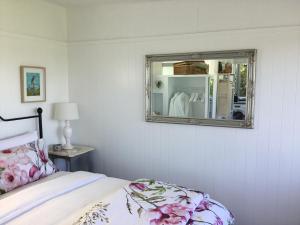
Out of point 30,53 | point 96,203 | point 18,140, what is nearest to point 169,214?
point 96,203

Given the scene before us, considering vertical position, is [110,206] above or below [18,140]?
below

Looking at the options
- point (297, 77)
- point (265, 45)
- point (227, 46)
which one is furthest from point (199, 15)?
point (297, 77)

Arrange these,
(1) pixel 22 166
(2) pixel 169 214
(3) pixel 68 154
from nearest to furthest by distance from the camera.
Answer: (2) pixel 169 214, (1) pixel 22 166, (3) pixel 68 154

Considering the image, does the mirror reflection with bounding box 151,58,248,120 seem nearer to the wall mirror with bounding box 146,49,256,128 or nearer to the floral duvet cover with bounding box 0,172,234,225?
the wall mirror with bounding box 146,49,256,128

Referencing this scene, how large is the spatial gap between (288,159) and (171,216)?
141cm

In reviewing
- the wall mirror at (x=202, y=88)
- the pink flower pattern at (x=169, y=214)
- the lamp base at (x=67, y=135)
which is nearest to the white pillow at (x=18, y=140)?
the lamp base at (x=67, y=135)

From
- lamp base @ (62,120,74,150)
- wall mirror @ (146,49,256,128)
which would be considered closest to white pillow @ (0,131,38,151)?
lamp base @ (62,120,74,150)

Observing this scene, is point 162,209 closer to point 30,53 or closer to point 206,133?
point 206,133

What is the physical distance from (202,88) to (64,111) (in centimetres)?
156

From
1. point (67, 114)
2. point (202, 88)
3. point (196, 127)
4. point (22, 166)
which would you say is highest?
point (202, 88)

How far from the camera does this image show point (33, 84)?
10.7 feet

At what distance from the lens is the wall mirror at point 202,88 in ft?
9.19

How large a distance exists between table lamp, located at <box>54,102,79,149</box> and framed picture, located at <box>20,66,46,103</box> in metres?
0.20

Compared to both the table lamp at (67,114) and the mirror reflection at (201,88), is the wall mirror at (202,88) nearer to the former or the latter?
the mirror reflection at (201,88)
